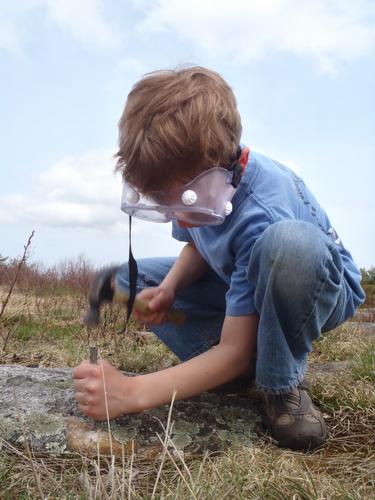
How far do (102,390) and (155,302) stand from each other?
0.87 metres

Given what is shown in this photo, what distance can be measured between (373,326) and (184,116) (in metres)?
5.02

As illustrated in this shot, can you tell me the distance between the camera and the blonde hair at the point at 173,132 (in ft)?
7.11

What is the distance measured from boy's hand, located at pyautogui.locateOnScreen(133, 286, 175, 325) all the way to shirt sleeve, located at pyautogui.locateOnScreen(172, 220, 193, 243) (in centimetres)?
31

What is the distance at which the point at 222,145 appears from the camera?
2.26 meters

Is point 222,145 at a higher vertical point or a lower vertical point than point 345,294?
higher

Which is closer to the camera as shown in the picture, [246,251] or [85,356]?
[246,251]

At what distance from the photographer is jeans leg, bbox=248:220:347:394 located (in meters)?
2.16

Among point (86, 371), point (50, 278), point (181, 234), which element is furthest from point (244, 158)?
point (50, 278)

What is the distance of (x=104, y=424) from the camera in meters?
2.29

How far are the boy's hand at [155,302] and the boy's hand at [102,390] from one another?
80 cm

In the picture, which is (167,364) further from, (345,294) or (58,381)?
(345,294)

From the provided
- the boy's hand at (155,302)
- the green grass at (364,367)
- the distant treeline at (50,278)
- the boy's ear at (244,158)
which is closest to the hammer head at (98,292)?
the boy's hand at (155,302)

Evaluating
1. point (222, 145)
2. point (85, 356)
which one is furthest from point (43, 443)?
point (85, 356)

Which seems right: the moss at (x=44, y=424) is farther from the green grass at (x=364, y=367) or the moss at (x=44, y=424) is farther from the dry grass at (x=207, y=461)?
the green grass at (x=364, y=367)
